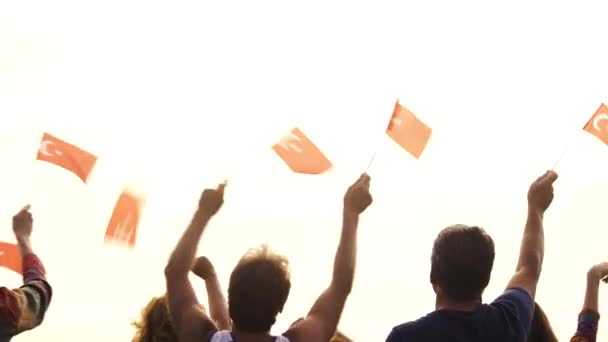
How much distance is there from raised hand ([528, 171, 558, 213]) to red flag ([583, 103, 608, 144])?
2.38 meters

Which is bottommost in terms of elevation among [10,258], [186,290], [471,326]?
Answer: [10,258]

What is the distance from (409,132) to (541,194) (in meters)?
2.26

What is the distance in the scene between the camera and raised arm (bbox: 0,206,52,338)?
6.36 metres

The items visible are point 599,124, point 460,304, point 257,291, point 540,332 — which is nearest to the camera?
point 257,291

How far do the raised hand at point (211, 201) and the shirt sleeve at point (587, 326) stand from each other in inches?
97.7

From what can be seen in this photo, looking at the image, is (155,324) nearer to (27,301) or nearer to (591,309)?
(27,301)

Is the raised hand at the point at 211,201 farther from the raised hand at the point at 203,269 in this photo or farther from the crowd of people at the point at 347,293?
the raised hand at the point at 203,269

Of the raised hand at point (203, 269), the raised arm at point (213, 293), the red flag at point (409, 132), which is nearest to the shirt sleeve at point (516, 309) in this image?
the raised arm at point (213, 293)

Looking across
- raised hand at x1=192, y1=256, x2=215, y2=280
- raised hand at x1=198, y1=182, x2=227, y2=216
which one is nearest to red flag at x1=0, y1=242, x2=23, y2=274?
raised hand at x1=192, y1=256, x2=215, y2=280

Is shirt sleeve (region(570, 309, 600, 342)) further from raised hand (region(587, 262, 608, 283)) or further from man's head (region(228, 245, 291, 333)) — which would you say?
man's head (region(228, 245, 291, 333))

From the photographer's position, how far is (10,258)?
337 inches

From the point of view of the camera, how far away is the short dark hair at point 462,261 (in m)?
5.11

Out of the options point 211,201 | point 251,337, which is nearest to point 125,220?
point 211,201

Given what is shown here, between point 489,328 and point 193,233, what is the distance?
1606mm
